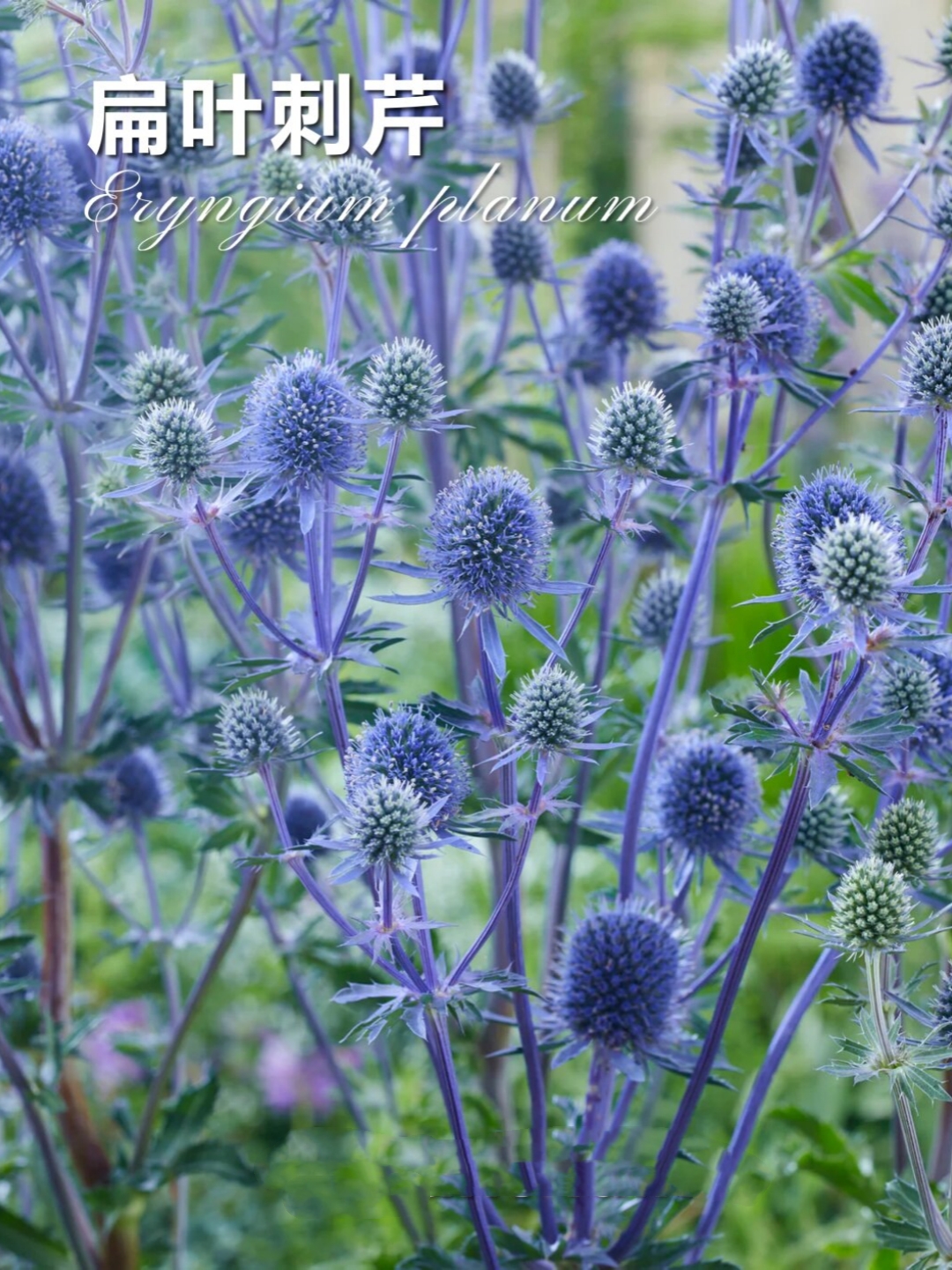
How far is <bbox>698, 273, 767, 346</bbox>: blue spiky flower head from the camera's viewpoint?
1.04 m

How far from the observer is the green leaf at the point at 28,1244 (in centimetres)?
133

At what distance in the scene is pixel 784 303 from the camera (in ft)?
3.70

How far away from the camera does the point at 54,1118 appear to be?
1.47 metres

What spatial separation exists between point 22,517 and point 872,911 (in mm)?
946

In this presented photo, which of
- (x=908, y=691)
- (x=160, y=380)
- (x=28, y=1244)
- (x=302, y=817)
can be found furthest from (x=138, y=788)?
(x=908, y=691)

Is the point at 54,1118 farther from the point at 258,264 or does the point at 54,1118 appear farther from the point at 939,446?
the point at 258,264

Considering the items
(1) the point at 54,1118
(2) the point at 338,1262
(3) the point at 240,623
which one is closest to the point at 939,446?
(3) the point at 240,623

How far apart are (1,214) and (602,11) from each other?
5.37 m

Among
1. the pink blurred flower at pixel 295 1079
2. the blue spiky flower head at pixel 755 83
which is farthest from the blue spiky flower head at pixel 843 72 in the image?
the pink blurred flower at pixel 295 1079

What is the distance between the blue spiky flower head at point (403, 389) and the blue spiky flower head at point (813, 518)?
28 centimetres

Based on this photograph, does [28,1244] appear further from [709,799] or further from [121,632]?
[709,799]

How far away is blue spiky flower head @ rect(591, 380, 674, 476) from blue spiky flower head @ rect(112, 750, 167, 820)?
787mm

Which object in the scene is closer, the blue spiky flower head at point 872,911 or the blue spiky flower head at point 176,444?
the blue spiky flower head at point 872,911

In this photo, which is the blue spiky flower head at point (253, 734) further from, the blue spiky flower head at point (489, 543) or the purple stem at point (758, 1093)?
the purple stem at point (758, 1093)
